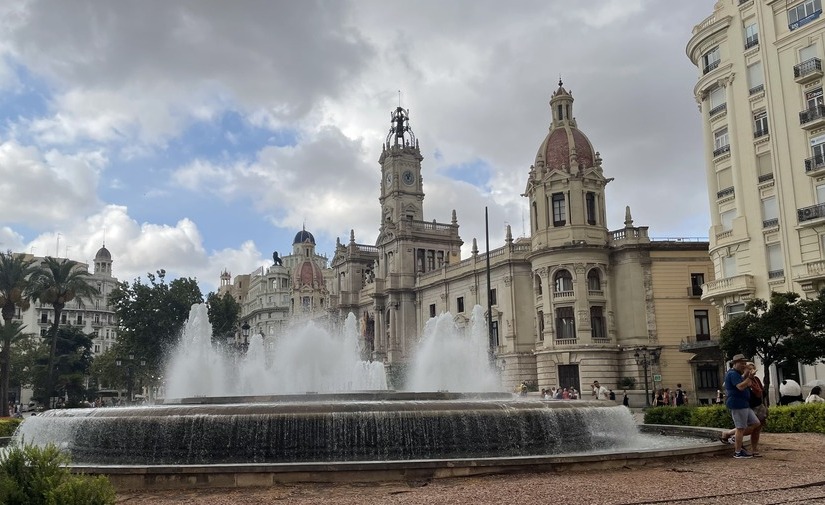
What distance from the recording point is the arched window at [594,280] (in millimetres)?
49062

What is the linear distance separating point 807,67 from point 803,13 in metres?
2.79

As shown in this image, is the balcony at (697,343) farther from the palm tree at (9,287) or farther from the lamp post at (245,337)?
the palm tree at (9,287)

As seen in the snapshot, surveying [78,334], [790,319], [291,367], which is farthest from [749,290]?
[78,334]

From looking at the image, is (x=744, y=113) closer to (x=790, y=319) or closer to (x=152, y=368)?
(x=790, y=319)

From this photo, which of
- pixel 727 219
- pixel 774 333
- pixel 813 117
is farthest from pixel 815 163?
pixel 774 333

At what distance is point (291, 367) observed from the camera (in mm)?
37688

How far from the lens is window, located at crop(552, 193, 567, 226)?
1987 inches

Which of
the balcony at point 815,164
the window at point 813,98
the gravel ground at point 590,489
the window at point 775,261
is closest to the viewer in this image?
the gravel ground at point 590,489

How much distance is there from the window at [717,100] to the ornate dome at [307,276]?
67.7 meters

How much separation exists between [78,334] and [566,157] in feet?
176

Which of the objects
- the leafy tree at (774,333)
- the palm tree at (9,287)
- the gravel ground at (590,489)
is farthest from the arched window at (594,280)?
the palm tree at (9,287)

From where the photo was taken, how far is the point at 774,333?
25297 millimetres

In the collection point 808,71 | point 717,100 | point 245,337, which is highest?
point 717,100

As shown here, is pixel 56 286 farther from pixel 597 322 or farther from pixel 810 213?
pixel 810 213
